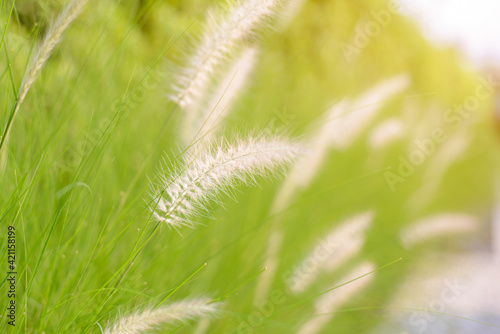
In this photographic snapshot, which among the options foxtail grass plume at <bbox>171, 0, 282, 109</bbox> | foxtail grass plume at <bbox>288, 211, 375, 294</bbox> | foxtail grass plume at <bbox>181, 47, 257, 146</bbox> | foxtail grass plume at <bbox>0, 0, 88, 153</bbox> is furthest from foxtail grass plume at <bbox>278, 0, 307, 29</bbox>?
foxtail grass plume at <bbox>288, 211, 375, 294</bbox>

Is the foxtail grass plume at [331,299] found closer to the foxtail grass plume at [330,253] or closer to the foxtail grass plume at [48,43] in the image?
the foxtail grass plume at [330,253]

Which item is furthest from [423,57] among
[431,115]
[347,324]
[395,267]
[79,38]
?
[79,38]

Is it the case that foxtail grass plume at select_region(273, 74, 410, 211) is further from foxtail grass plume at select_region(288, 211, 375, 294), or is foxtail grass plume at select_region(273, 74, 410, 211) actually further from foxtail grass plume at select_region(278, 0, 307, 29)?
foxtail grass plume at select_region(278, 0, 307, 29)

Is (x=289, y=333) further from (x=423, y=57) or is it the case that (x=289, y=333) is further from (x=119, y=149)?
(x=423, y=57)

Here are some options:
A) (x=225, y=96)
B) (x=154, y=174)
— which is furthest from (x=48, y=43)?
(x=225, y=96)

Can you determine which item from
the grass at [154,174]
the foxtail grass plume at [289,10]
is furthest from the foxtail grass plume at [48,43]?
the foxtail grass plume at [289,10]

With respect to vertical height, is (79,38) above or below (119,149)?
above
